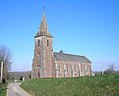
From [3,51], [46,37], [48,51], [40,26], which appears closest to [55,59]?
[48,51]

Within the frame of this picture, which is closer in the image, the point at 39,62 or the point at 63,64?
the point at 39,62

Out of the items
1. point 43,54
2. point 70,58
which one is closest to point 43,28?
point 43,54

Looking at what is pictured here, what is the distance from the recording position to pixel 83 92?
15586 mm

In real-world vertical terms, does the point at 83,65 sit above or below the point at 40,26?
below

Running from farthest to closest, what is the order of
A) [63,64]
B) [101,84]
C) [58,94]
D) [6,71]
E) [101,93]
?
[63,64]
[6,71]
[58,94]
[101,84]
[101,93]

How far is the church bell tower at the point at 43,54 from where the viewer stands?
64438 millimetres

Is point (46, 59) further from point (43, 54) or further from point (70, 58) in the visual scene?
point (70, 58)

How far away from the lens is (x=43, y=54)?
65.3 meters

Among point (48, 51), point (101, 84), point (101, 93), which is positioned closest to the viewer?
point (101, 93)

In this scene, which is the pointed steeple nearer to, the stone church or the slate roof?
the stone church

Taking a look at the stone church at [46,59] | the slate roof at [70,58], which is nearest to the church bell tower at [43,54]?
the stone church at [46,59]

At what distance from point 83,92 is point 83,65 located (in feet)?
230

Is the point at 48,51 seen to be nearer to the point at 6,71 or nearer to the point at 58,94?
the point at 6,71

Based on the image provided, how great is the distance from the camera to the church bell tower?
6444 centimetres
